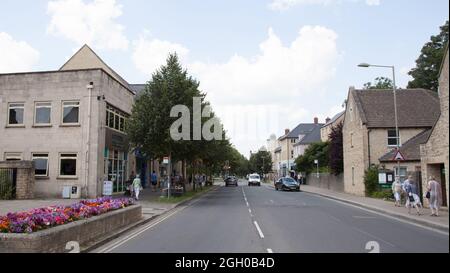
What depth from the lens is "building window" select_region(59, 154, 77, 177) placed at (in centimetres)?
2745

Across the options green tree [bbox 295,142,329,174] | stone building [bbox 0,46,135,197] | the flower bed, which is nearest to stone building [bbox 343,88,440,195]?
green tree [bbox 295,142,329,174]

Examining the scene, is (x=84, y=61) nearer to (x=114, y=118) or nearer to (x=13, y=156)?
(x=114, y=118)

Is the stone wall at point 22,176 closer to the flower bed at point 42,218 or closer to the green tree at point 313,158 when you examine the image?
the flower bed at point 42,218

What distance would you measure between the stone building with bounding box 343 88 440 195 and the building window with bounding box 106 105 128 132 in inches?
786

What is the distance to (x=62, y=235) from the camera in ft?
29.8

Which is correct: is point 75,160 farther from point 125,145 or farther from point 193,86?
point 193,86

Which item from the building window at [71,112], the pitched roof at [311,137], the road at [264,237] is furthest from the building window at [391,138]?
the pitched roof at [311,137]

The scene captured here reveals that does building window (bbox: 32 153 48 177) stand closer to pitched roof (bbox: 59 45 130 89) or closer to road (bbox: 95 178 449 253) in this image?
pitched roof (bbox: 59 45 130 89)

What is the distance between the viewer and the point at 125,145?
32969 mm

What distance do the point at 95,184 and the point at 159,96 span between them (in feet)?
23.9

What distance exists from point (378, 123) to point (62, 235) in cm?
2949

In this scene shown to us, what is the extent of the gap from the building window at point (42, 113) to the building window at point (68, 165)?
293 cm

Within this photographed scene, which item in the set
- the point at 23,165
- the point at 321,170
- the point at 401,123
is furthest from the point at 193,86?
the point at 321,170

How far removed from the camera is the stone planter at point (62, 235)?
7.95 meters
